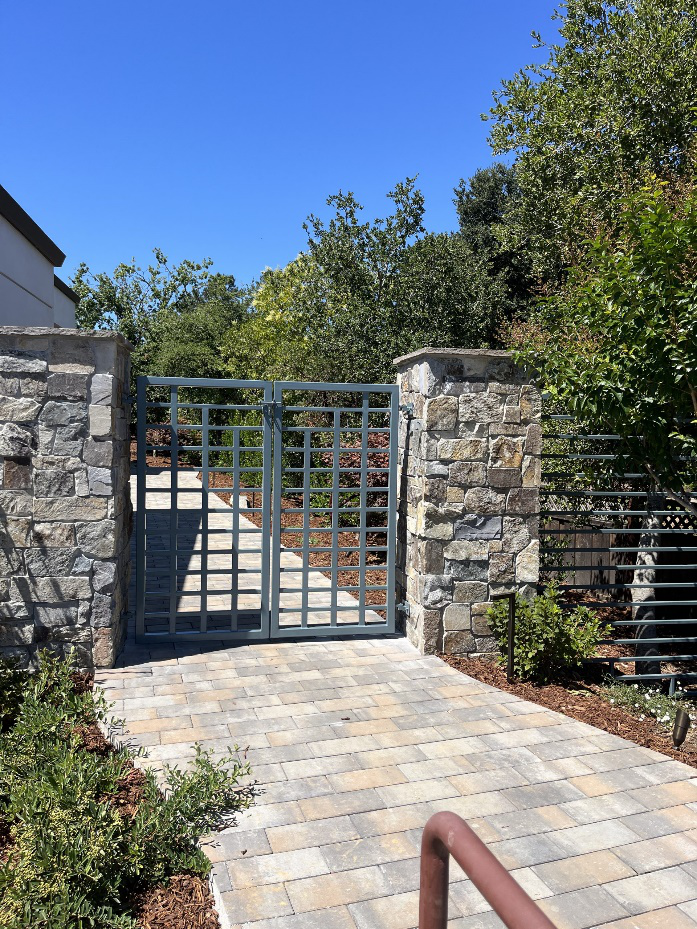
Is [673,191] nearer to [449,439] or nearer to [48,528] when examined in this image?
[449,439]

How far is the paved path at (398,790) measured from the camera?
2.80 meters

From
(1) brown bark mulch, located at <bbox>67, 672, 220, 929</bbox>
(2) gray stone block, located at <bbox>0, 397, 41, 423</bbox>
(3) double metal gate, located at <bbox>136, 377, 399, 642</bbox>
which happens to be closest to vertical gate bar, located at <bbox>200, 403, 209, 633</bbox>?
(3) double metal gate, located at <bbox>136, 377, 399, 642</bbox>

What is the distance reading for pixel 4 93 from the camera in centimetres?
838

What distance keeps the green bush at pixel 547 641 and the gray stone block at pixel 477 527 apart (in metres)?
0.65

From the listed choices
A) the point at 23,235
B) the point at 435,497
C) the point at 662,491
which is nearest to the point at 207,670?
the point at 435,497

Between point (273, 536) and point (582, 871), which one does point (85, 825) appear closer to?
point (582, 871)

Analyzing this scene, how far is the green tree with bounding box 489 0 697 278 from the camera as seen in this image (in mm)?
10148

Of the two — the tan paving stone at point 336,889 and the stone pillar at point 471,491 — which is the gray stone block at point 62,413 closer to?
the stone pillar at point 471,491

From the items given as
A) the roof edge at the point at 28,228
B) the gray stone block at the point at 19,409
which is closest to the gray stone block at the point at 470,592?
the gray stone block at the point at 19,409

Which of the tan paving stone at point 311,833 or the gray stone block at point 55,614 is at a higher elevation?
the gray stone block at point 55,614

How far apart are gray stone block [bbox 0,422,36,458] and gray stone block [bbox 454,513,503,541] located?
3390 mm

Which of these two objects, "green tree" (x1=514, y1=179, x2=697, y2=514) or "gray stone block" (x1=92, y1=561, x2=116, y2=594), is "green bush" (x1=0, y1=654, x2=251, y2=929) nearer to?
"gray stone block" (x1=92, y1=561, x2=116, y2=594)

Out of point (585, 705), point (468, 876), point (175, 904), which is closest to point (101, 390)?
point (175, 904)

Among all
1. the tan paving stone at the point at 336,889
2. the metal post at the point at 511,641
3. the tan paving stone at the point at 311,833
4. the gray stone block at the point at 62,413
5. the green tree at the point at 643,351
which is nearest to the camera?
the tan paving stone at the point at 336,889
